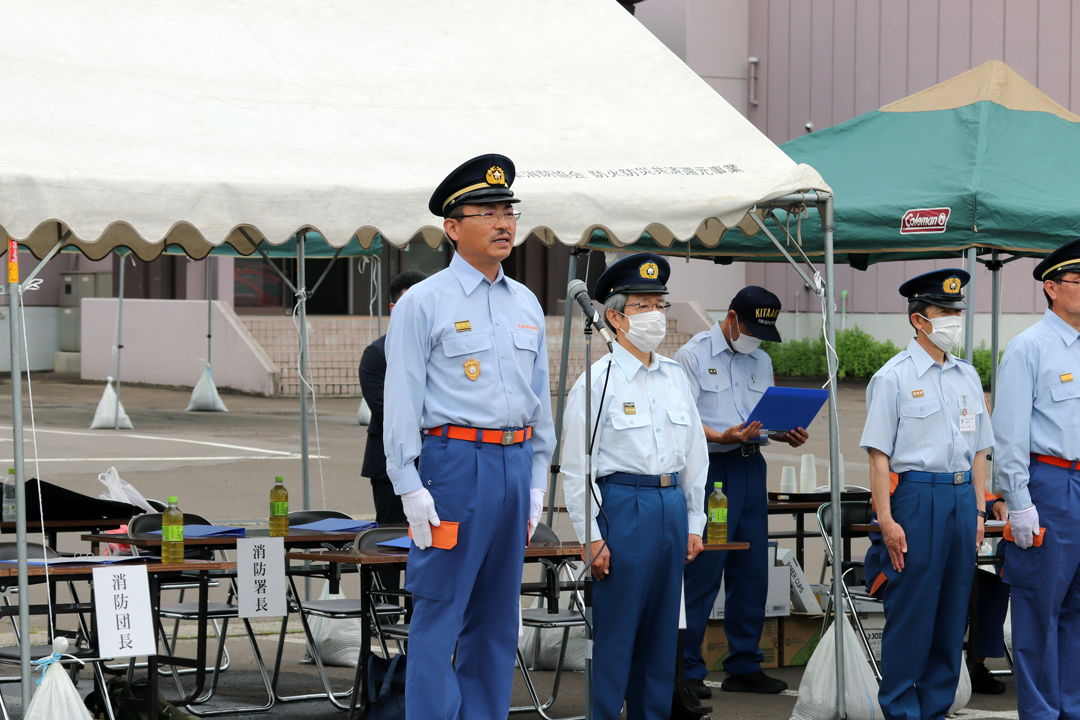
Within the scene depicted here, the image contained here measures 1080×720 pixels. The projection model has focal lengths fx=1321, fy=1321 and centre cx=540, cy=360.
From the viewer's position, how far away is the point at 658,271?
5.61 meters

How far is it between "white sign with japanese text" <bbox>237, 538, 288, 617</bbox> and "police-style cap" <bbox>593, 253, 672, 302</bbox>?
6.28 ft

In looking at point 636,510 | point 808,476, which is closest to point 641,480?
point 636,510

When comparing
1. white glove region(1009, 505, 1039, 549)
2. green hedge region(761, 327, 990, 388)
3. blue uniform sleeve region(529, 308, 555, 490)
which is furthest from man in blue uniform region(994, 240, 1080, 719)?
green hedge region(761, 327, 990, 388)

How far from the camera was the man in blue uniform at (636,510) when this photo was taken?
5293 millimetres

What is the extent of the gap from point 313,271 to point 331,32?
79.0 feet

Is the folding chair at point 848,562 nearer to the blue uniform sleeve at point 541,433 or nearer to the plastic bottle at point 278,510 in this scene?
the blue uniform sleeve at point 541,433

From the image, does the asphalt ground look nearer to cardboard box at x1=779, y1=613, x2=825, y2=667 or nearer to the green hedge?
cardboard box at x1=779, y1=613, x2=825, y2=667

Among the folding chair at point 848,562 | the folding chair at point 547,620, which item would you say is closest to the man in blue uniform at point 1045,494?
the folding chair at point 848,562

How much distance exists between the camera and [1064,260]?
6004mm

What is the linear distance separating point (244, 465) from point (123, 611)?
9670 mm

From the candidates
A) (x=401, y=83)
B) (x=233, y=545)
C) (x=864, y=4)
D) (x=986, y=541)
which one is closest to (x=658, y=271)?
(x=401, y=83)

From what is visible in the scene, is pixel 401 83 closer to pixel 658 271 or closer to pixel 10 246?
pixel 658 271

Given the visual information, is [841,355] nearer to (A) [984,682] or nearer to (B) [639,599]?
(A) [984,682]

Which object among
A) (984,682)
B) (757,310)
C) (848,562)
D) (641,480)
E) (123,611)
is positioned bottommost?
(984,682)
